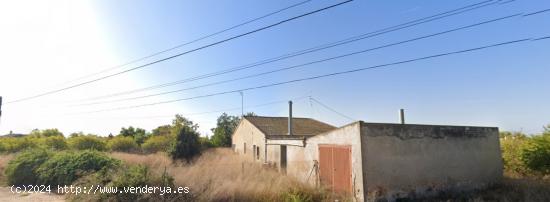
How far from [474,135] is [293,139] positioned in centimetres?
780

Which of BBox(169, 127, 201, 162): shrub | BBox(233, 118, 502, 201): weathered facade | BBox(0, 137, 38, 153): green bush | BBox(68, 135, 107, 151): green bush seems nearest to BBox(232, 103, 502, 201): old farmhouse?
BBox(233, 118, 502, 201): weathered facade

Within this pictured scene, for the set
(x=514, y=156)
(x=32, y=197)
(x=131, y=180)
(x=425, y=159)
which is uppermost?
(x=425, y=159)

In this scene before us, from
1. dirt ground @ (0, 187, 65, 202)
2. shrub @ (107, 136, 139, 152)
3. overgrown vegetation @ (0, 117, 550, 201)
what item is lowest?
dirt ground @ (0, 187, 65, 202)

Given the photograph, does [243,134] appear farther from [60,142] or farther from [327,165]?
[60,142]

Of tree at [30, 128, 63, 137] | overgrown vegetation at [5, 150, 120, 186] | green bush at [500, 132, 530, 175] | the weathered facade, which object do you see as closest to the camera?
the weathered facade

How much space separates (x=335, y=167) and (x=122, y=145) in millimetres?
24795

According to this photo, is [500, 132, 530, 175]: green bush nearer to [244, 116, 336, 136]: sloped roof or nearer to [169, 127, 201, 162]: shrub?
[244, 116, 336, 136]: sloped roof

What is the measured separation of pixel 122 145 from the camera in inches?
1163

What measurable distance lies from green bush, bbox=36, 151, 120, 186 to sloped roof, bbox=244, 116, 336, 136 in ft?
31.8

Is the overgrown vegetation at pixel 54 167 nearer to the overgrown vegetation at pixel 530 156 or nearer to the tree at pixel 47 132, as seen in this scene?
the overgrown vegetation at pixel 530 156

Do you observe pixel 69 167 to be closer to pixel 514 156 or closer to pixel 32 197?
pixel 32 197

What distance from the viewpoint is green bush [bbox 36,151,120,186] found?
13938 mm

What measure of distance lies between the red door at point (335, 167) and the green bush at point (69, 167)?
9.36 metres

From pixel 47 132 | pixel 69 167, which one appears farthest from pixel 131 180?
pixel 47 132
